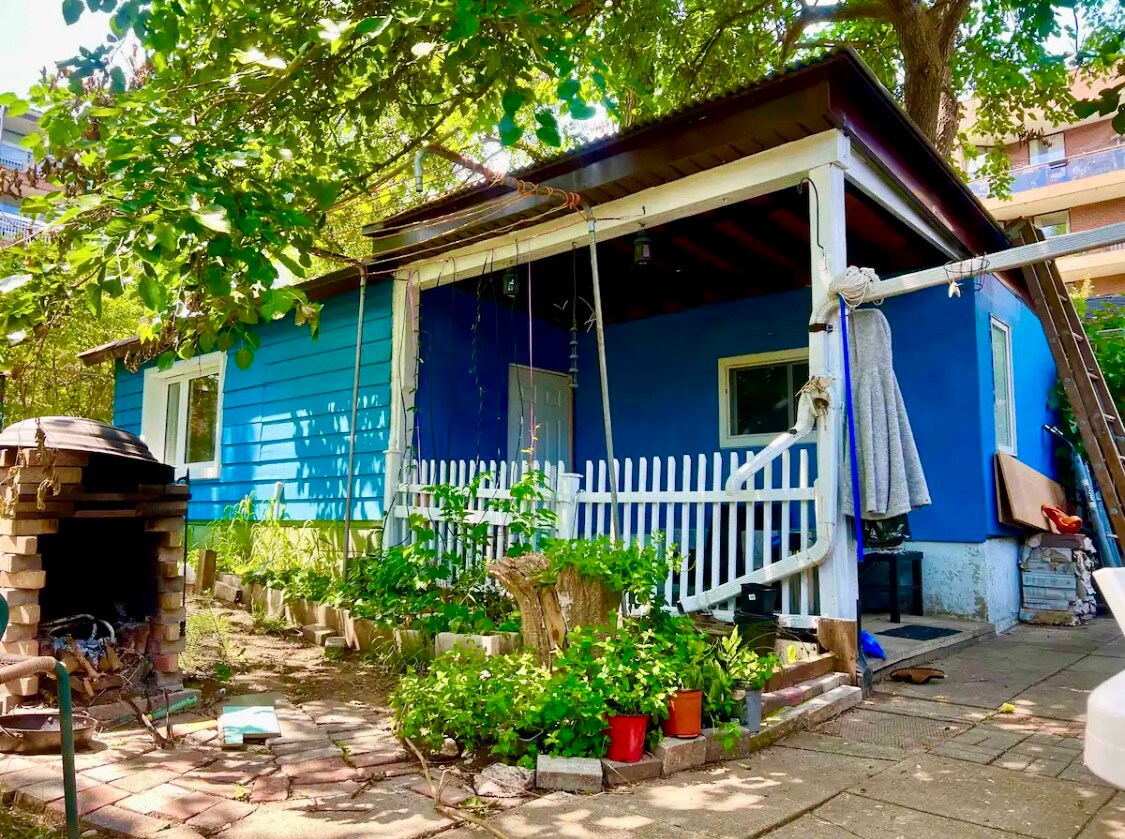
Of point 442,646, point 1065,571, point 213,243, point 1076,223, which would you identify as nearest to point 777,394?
point 1065,571

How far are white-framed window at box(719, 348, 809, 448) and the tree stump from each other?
4.40 metres

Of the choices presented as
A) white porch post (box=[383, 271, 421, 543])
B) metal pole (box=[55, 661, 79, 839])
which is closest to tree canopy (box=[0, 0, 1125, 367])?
white porch post (box=[383, 271, 421, 543])

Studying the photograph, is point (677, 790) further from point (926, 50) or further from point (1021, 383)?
point (926, 50)

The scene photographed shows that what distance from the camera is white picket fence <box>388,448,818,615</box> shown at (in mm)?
4598

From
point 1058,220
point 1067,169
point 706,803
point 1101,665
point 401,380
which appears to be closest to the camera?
point 706,803

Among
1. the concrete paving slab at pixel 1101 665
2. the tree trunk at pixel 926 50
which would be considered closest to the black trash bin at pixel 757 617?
the concrete paving slab at pixel 1101 665

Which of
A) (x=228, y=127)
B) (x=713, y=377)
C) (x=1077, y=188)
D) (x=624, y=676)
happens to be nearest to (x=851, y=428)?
(x=624, y=676)

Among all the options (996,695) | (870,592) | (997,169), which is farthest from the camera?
(997,169)

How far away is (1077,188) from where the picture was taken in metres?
25.0

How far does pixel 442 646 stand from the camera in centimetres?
486

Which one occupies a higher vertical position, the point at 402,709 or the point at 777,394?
the point at 777,394

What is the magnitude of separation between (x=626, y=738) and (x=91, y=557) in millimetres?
3554

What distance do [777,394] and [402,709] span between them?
5527 millimetres

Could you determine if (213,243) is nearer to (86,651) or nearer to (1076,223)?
(86,651)
